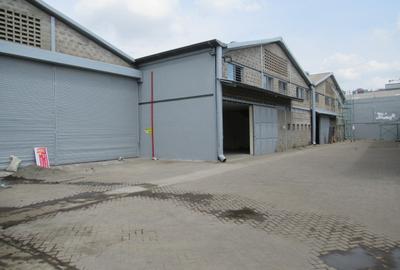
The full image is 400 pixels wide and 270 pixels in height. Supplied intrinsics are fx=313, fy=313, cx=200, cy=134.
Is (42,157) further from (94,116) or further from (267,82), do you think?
(267,82)

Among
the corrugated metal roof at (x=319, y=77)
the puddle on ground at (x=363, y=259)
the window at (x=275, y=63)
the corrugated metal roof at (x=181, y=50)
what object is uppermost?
the corrugated metal roof at (x=319, y=77)

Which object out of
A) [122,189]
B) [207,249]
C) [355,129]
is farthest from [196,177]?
[355,129]

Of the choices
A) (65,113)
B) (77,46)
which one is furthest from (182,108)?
(77,46)

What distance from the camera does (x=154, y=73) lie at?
18.4 m

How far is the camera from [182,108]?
17.1m

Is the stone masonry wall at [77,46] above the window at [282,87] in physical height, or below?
above

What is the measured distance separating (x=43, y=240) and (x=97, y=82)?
42.6 feet

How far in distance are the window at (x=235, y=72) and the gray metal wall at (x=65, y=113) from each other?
19.5 ft

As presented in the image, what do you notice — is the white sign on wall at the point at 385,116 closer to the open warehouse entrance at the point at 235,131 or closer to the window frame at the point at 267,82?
the open warehouse entrance at the point at 235,131

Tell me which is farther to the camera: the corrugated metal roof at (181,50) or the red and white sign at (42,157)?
the corrugated metal roof at (181,50)

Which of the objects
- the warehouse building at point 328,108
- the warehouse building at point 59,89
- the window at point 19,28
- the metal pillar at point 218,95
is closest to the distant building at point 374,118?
the warehouse building at point 328,108

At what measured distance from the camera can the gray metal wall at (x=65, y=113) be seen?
519 inches

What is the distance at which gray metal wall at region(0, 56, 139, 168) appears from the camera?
1319 centimetres

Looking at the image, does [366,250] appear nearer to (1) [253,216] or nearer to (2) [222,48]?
(1) [253,216]
